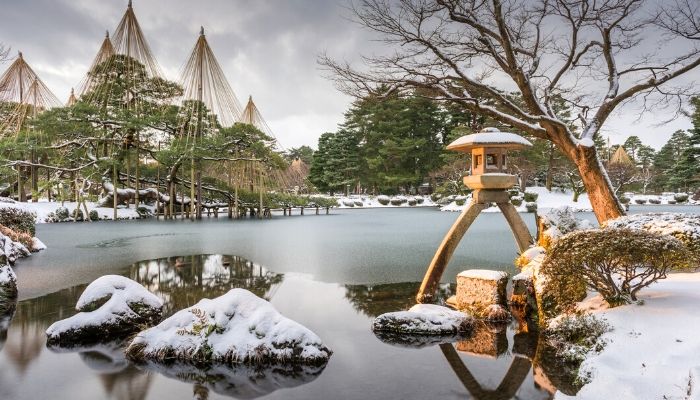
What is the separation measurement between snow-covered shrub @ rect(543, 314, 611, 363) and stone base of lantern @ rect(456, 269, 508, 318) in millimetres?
1070

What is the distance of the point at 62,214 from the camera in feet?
84.3

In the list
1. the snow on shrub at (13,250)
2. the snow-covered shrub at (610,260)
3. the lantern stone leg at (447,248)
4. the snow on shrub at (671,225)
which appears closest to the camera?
the snow-covered shrub at (610,260)

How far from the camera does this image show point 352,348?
17.9 feet

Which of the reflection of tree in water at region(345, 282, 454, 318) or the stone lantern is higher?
the stone lantern

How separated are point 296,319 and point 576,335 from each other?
4124 mm

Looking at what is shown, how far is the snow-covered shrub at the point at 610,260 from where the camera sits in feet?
14.8

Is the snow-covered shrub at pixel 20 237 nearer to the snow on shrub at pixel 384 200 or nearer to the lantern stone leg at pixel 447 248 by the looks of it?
the lantern stone leg at pixel 447 248

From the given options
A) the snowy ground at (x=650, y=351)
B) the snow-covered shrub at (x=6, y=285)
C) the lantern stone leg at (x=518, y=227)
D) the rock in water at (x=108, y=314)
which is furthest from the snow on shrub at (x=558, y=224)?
the snow-covered shrub at (x=6, y=285)

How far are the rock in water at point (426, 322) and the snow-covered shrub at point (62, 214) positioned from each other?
87.6ft

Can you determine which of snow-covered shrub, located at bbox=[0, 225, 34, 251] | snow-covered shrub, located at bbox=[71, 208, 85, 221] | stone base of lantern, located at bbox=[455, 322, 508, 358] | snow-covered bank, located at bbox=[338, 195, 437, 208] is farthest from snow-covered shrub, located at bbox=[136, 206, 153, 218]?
stone base of lantern, located at bbox=[455, 322, 508, 358]

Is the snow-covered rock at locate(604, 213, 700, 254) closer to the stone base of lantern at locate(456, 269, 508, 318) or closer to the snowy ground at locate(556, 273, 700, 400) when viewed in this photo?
the snowy ground at locate(556, 273, 700, 400)

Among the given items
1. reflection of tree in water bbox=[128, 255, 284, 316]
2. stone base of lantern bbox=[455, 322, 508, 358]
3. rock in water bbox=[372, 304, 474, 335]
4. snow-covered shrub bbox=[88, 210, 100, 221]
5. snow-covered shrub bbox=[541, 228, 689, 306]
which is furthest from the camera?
snow-covered shrub bbox=[88, 210, 100, 221]

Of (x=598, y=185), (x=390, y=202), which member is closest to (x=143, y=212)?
(x=390, y=202)

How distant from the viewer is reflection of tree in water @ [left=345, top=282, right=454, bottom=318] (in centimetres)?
737
